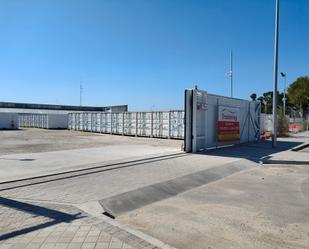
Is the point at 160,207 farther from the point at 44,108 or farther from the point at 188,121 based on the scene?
the point at 44,108

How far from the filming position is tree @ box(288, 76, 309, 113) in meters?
58.0

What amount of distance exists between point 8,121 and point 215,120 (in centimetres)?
3456

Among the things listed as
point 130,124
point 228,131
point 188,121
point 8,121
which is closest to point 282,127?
point 130,124

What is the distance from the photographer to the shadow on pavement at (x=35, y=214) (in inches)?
184

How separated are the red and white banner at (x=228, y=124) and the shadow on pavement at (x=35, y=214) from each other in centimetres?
1308

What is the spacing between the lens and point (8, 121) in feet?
143

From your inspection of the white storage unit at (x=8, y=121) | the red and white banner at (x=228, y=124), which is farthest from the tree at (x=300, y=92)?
the white storage unit at (x=8, y=121)

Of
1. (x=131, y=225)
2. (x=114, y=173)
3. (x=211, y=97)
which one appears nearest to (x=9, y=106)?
(x=211, y=97)

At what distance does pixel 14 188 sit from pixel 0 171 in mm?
2551

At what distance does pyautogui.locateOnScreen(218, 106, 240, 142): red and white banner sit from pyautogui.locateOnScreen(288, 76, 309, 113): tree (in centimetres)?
4366

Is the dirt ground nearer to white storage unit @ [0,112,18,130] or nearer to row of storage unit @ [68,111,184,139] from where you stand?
row of storage unit @ [68,111,184,139]

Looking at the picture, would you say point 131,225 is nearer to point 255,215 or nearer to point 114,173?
point 255,215

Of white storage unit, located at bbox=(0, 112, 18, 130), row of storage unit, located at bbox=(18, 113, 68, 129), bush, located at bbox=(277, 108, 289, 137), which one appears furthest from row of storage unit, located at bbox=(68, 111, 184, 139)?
bush, located at bbox=(277, 108, 289, 137)

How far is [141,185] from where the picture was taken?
8008 mm
